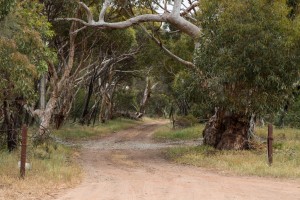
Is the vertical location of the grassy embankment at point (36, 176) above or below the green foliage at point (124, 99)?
below

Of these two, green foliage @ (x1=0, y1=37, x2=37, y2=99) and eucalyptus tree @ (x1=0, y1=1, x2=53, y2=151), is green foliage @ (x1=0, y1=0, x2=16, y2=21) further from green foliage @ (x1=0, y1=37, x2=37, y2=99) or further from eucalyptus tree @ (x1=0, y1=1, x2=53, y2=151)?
green foliage @ (x1=0, y1=37, x2=37, y2=99)

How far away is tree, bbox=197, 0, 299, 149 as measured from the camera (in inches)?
575

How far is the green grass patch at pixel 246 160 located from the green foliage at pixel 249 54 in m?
1.60

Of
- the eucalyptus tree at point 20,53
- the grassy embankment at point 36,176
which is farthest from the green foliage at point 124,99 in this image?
the eucalyptus tree at point 20,53

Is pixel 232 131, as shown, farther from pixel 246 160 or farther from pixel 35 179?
pixel 35 179

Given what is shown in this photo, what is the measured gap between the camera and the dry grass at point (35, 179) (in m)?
9.30

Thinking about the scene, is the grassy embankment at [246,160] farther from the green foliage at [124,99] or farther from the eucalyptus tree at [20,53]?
the green foliage at [124,99]

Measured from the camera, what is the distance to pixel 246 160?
572 inches

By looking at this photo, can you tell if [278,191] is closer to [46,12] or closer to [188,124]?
[46,12]

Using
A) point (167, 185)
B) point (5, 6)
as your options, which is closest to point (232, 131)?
point (167, 185)

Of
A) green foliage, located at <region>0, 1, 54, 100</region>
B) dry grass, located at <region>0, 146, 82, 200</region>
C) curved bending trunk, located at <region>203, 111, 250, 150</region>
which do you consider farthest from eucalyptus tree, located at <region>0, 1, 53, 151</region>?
curved bending trunk, located at <region>203, 111, 250, 150</region>

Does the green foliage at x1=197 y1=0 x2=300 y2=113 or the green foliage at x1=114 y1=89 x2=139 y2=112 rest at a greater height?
the green foliage at x1=197 y1=0 x2=300 y2=113

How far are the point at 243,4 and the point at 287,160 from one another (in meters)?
5.10

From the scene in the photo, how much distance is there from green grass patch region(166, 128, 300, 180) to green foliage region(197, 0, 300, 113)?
5.26 ft
